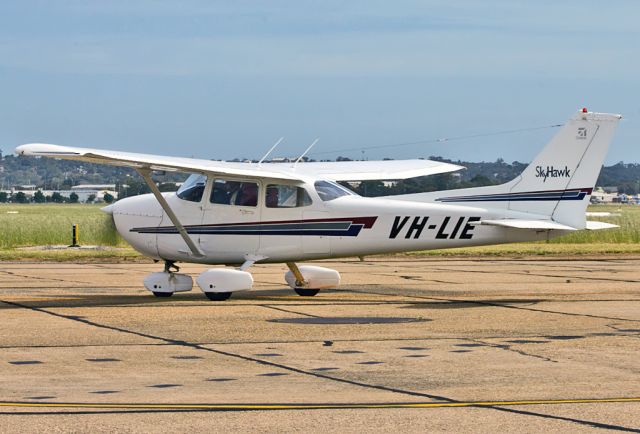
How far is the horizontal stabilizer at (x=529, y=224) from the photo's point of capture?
18.5 meters

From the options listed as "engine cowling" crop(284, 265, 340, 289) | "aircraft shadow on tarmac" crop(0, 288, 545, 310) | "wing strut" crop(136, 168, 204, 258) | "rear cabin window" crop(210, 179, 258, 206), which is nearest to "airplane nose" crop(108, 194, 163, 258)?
"wing strut" crop(136, 168, 204, 258)

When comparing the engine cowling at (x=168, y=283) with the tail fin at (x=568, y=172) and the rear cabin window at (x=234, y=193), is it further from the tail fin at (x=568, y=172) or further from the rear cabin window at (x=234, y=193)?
the tail fin at (x=568, y=172)

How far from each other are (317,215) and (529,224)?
11.0 ft

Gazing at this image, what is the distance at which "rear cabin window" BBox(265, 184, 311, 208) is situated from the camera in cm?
1959

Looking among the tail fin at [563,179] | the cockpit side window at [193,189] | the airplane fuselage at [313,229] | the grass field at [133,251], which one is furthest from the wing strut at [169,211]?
the grass field at [133,251]

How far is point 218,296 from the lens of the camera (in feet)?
61.7

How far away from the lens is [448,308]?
1755 cm

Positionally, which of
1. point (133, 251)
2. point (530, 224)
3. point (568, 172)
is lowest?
point (133, 251)

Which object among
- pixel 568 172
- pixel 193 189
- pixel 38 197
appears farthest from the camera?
pixel 38 197

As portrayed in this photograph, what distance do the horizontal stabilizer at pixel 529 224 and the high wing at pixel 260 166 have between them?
3222 millimetres

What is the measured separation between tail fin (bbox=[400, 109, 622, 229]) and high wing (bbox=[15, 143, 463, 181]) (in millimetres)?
3218

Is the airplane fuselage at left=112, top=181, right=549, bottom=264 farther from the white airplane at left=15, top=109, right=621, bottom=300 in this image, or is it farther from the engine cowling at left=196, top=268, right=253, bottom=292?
the engine cowling at left=196, top=268, right=253, bottom=292

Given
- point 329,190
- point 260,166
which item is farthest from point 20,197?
point 329,190

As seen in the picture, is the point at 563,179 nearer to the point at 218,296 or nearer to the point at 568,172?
the point at 568,172
